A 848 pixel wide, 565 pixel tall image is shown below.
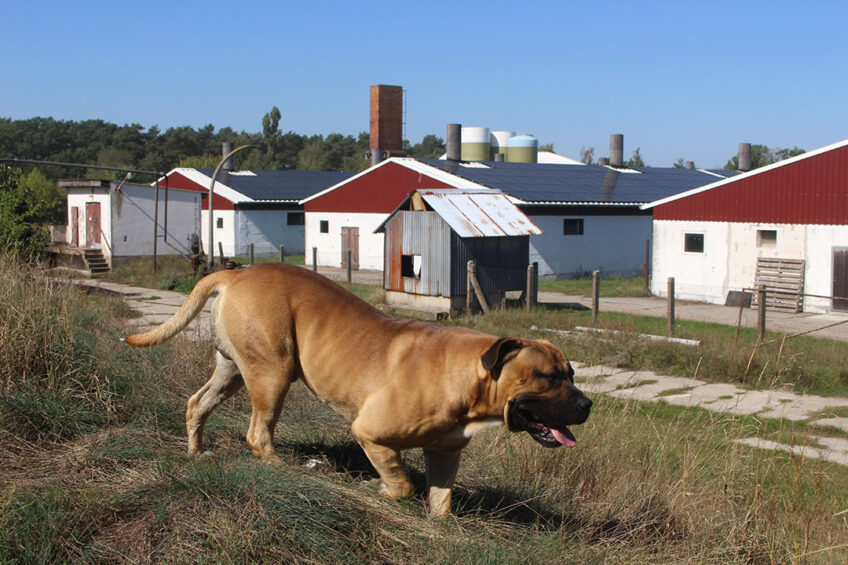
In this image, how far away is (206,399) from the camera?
585 cm

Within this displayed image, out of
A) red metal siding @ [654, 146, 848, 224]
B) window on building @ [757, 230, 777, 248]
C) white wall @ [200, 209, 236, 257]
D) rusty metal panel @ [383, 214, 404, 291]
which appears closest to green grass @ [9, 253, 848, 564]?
rusty metal panel @ [383, 214, 404, 291]

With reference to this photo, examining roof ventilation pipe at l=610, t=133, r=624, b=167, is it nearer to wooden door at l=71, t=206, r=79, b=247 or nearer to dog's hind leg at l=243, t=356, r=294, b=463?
wooden door at l=71, t=206, r=79, b=247

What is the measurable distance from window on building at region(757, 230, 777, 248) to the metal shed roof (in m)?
7.99

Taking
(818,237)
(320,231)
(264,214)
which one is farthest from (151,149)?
(818,237)

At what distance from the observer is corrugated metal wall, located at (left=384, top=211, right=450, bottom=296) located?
21906 mm

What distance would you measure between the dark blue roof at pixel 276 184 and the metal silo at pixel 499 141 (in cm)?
1048

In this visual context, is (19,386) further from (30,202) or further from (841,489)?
(30,202)

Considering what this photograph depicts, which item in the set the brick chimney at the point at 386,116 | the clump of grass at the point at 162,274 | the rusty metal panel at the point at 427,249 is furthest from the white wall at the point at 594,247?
the clump of grass at the point at 162,274

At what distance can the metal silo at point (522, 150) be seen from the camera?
47812 mm

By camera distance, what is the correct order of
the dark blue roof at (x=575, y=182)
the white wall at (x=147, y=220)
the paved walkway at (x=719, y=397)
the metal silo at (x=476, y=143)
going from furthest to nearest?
the metal silo at (x=476, y=143)
the dark blue roof at (x=575, y=182)
the white wall at (x=147, y=220)
the paved walkway at (x=719, y=397)

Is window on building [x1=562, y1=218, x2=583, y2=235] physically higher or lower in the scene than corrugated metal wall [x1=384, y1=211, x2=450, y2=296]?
higher

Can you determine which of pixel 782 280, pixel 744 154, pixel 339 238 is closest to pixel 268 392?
pixel 782 280

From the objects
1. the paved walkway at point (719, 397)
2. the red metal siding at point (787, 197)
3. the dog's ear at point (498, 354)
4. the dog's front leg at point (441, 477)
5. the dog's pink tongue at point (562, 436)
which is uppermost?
the red metal siding at point (787, 197)

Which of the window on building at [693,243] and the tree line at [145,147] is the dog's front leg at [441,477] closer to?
the window on building at [693,243]
